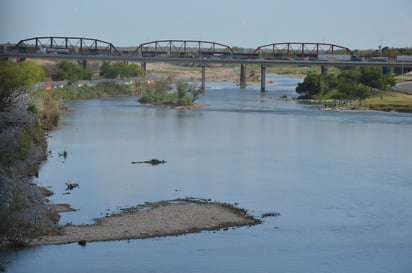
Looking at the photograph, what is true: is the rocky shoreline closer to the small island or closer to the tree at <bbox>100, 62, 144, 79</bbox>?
the small island

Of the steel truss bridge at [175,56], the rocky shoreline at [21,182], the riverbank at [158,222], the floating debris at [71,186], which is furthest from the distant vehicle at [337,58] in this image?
the riverbank at [158,222]

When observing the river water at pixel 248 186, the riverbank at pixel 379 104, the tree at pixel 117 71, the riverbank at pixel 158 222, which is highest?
the tree at pixel 117 71

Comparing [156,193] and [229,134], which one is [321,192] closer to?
[156,193]

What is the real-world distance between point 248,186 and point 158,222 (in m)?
4.63

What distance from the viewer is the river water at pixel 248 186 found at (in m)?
15.0

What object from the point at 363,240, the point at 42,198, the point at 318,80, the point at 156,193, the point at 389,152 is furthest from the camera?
the point at 318,80

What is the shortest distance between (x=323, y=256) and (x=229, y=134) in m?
17.5

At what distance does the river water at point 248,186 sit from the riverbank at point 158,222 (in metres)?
0.30

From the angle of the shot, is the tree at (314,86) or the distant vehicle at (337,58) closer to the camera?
the tree at (314,86)

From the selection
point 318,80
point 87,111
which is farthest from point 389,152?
point 318,80

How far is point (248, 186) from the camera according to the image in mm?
21406

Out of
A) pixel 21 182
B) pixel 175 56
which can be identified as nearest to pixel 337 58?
pixel 175 56

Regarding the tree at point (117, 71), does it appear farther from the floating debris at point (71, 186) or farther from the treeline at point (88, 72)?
the floating debris at point (71, 186)

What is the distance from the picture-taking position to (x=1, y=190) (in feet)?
54.7
